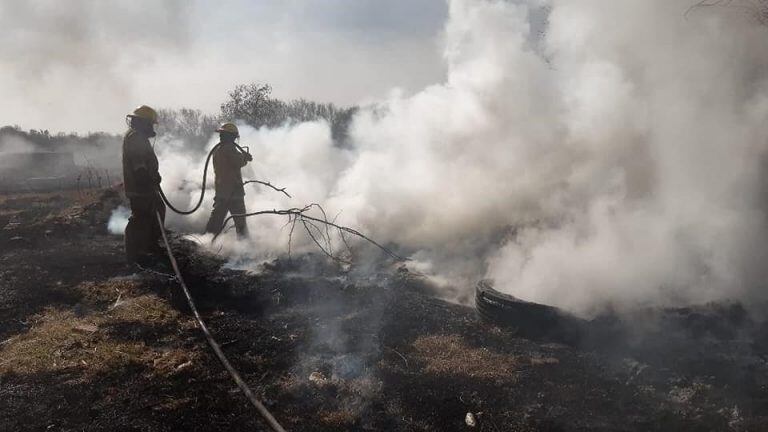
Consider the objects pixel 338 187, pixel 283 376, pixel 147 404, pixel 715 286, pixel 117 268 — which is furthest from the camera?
pixel 338 187

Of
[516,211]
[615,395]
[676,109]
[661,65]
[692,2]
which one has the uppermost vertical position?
[692,2]

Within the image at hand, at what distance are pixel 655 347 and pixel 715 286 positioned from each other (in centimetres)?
159

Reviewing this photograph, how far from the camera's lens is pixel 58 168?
2761cm

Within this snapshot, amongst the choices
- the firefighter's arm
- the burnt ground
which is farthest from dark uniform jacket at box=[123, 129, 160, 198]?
the firefighter's arm

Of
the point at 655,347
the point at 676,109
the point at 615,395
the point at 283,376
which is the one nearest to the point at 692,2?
the point at 676,109

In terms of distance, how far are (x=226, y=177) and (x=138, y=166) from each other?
219 cm

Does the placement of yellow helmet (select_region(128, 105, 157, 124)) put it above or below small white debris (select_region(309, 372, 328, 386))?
above

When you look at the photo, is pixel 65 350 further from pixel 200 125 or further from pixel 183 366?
pixel 200 125

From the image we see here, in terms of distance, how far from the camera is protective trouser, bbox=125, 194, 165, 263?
7.12 metres

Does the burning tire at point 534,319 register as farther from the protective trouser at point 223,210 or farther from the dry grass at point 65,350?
the protective trouser at point 223,210

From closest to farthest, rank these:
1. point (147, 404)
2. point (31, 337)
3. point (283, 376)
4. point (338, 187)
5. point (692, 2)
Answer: point (147, 404) < point (283, 376) < point (31, 337) < point (692, 2) < point (338, 187)

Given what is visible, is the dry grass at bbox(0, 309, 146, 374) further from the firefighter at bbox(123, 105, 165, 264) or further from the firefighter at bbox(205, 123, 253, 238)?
the firefighter at bbox(205, 123, 253, 238)

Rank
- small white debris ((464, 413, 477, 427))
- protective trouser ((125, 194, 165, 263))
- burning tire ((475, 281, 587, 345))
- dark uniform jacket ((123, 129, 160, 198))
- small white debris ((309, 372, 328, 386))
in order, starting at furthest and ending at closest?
protective trouser ((125, 194, 165, 263))
dark uniform jacket ((123, 129, 160, 198))
burning tire ((475, 281, 587, 345))
small white debris ((309, 372, 328, 386))
small white debris ((464, 413, 477, 427))

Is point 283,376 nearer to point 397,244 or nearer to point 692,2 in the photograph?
point 397,244
